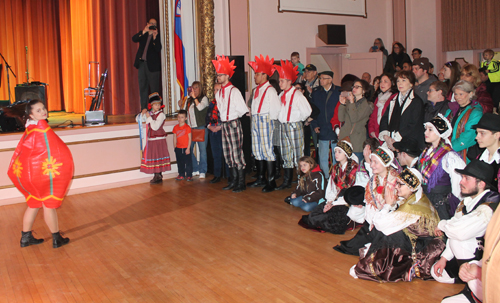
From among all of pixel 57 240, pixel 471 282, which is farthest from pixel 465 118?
pixel 57 240

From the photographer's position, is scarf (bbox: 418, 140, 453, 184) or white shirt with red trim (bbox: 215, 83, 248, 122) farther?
white shirt with red trim (bbox: 215, 83, 248, 122)

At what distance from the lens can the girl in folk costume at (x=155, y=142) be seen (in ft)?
20.6

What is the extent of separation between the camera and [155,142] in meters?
6.39

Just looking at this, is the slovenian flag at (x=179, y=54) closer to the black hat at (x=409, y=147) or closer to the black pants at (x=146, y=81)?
the black pants at (x=146, y=81)

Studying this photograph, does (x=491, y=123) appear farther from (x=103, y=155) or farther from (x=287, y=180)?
(x=103, y=155)

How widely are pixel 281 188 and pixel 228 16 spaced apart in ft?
10.5

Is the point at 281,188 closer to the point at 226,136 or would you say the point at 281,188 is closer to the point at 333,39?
the point at 226,136

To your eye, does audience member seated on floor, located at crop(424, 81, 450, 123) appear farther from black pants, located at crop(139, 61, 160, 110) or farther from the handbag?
black pants, located at crop(139, 61, 160, 110)

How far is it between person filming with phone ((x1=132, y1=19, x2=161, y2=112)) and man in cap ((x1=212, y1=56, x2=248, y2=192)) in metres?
2.11

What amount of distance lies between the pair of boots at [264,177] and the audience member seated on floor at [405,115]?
1.59 m

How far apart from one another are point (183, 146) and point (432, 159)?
12.6 feet

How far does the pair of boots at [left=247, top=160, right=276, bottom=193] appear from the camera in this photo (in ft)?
18.9

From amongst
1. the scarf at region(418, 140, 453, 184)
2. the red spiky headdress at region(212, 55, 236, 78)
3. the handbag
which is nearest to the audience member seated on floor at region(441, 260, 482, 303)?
the scarf at region(418, 140, 453, 184)

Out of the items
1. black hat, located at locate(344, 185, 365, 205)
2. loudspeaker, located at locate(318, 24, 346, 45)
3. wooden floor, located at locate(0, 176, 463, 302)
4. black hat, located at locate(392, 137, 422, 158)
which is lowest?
wooden floor, located at locate(0, 176, 463, 302)
